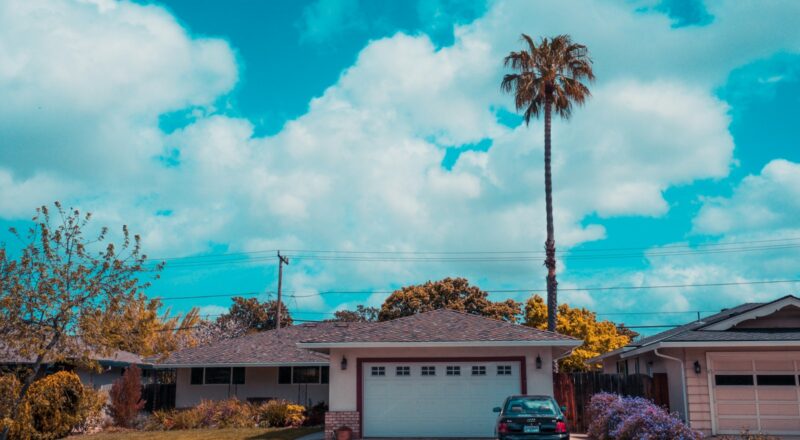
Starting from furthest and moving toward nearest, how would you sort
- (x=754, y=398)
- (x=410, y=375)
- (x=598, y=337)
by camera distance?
(x=598, y=337) → (x=410, y=375) → (x=754, y=398)

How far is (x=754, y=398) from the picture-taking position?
21.2 metres

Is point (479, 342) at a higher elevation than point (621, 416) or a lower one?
higher

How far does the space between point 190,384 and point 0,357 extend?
595 inches

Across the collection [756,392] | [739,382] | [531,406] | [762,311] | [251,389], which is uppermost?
[762,311]

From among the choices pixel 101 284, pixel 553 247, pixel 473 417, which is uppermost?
pixel 553 247

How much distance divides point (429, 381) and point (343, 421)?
9.36 ft

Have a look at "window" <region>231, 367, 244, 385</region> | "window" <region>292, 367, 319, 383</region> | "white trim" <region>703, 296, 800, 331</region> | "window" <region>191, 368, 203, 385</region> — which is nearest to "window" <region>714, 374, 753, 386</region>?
"white trim" <region>703, 296, 800, 331</region>

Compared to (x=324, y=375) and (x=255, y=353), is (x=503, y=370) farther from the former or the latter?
(x=255, y=353)

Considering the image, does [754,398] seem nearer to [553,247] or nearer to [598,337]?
[553,247]

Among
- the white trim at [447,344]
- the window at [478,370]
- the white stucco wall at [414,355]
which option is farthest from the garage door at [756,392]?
the window at [478,370]

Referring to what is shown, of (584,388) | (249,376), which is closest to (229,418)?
(249,376)

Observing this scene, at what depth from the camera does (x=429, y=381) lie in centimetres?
2262

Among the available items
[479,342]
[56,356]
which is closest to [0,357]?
[56,356]

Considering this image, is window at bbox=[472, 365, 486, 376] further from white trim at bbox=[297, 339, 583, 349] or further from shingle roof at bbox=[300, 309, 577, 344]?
white trim at bbox=[297, 339, 583, 349]
